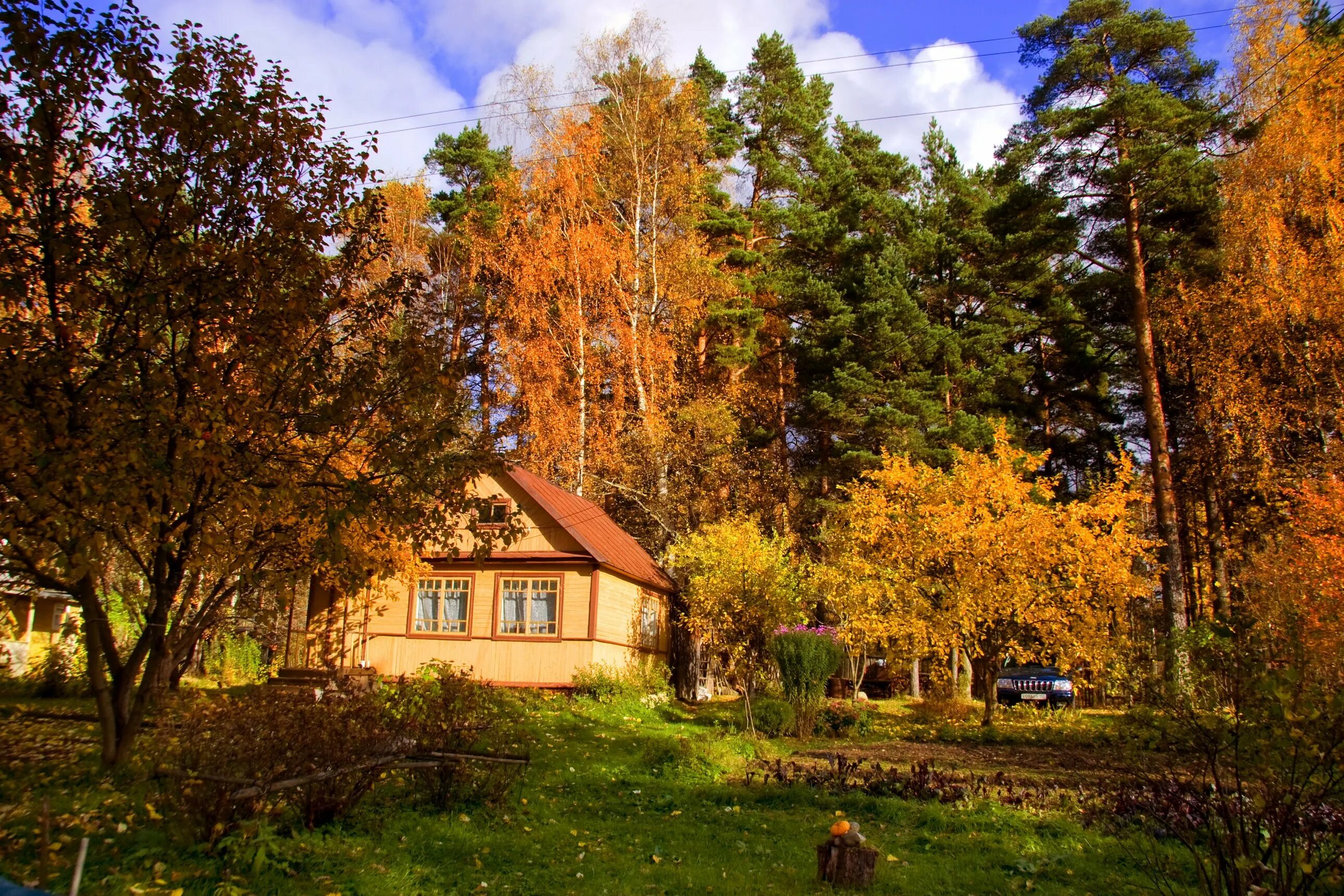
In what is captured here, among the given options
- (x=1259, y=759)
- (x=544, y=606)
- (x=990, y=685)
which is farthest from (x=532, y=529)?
(x=1259, y=759)

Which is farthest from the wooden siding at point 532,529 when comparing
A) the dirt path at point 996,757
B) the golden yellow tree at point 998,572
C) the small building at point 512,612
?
the dirt path at point 996,757

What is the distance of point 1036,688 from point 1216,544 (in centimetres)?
707

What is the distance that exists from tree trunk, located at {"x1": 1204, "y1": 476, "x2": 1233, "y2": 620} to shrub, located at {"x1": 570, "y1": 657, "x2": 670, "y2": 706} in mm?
16019

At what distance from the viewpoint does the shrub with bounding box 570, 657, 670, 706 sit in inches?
704

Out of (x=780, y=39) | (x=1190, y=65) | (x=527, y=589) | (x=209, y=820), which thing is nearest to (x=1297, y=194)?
(x=1190, y=65)

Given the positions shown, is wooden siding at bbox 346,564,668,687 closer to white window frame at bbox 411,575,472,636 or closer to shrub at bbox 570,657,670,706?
white window frame at bbox 411,575,472,636

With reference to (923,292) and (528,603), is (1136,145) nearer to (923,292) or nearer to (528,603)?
(923,292)

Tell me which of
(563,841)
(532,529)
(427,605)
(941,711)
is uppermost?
(532,529)

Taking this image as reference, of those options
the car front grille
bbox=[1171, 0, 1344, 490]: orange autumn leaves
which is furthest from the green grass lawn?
bbox=[1171, 0, 1344, 490]: orange autumn leaves

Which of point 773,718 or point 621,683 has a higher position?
point 621,683

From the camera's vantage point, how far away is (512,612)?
19516 mm

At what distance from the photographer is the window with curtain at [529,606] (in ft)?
63.1

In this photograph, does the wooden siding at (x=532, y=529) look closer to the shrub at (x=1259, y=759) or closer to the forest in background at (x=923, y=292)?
the forest in background at (x=923, y=292)

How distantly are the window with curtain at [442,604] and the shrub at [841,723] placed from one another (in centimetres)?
841
